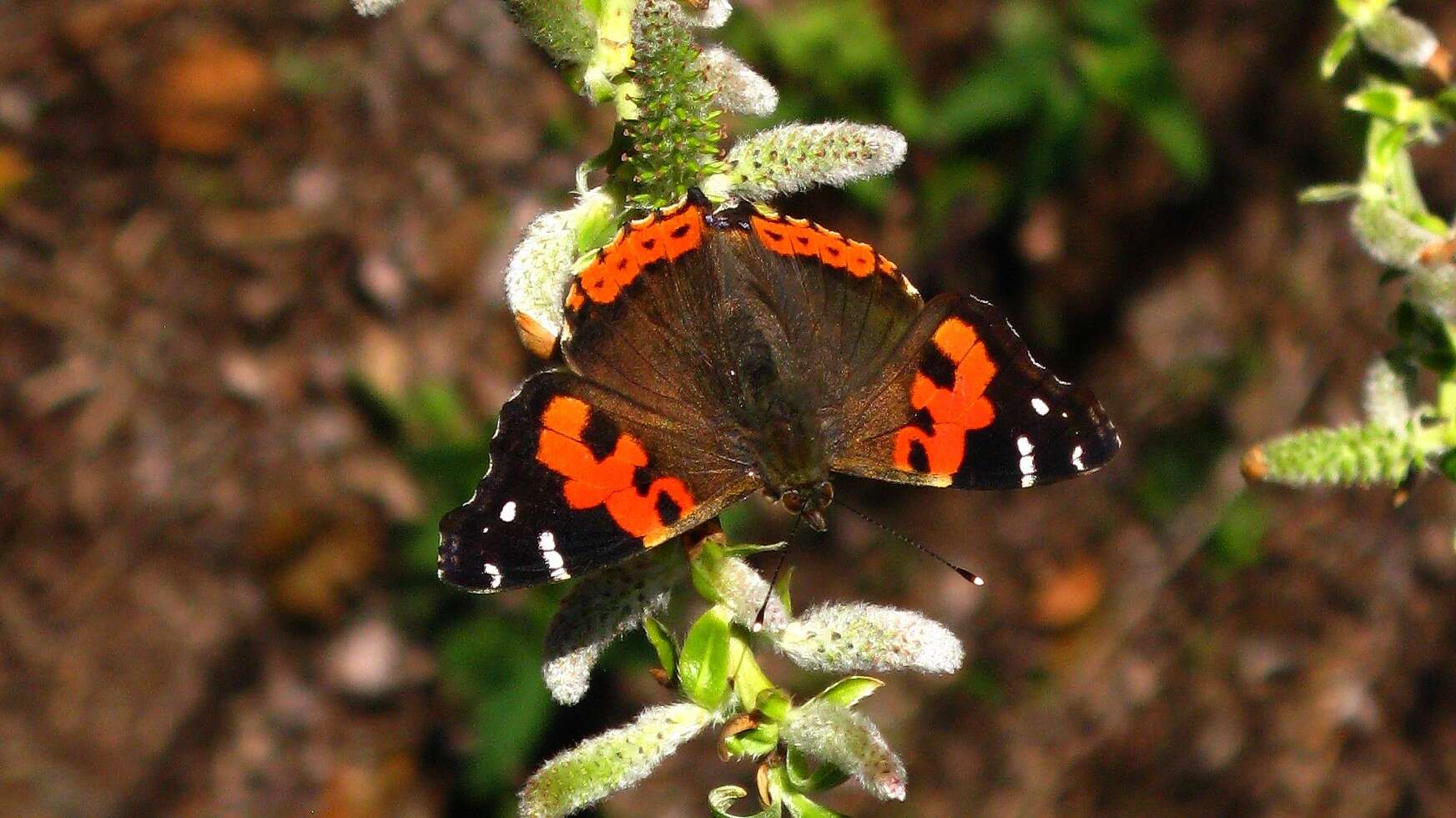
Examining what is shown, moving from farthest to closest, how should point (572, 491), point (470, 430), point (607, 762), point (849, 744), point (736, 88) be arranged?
point (470, 430) < point (572, 491) < point (736, 88) < point (607, 762) < point (849, 744)

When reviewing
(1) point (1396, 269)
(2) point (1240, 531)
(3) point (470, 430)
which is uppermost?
(1) point (1396, 269)

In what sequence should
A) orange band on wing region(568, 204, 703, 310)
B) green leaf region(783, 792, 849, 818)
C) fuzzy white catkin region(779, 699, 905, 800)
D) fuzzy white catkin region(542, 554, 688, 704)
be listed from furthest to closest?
orange band on wing region(568, 204, 703, 310) → fuzzy white catkin region(542, 554, 688, 704) → green leaf region(783, 792, 849, 818) → fuzzy white catkin region(779, 699, 905, 800)

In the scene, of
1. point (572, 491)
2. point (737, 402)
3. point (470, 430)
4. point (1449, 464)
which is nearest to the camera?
point (1449, 464)

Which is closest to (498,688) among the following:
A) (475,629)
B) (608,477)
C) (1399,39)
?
(475,629)

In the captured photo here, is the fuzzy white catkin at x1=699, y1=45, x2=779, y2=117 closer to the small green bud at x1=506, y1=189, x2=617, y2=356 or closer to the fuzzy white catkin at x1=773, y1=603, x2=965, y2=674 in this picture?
the small green bud at x1=506, y1=189, x2=617, y2=356

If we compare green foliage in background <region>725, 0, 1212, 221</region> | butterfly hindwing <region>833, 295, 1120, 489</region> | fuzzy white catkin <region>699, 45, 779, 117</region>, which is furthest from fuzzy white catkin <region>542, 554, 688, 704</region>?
green foliage in background <region>725, 0, 1212, 221</region>

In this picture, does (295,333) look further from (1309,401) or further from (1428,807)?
(1428,807)

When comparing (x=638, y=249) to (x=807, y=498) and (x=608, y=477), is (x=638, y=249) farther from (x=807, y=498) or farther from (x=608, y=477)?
(x=807, y=498)
